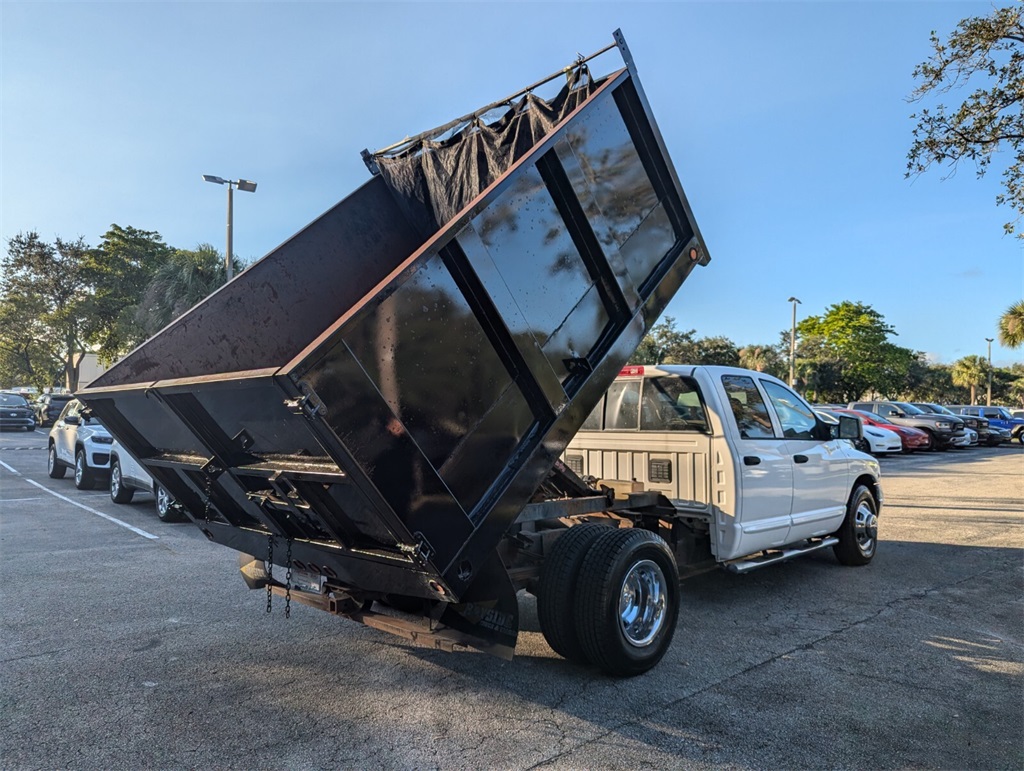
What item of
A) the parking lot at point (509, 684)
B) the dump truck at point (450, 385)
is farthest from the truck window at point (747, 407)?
the parking lot at point (509, 684)

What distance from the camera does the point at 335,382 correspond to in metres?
2.75

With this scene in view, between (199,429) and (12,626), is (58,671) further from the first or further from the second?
(199,429)

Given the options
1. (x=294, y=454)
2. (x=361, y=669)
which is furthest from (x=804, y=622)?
(x=294, y=454)

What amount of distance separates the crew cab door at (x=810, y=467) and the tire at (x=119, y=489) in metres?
10.1

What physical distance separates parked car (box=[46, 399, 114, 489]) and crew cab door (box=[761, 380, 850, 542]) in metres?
11.1

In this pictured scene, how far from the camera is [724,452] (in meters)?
5.55

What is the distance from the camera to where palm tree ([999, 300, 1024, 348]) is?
119 feet

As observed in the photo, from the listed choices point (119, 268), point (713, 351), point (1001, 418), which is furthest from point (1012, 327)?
point (119, 268)

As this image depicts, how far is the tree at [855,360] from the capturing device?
168 feet

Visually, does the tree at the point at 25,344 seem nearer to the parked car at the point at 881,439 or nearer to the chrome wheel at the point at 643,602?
the parked car at the point at 881,439

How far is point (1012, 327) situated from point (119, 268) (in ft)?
163

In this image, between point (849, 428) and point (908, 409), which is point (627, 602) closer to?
point (849, 428)

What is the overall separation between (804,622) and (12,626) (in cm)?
→ 604

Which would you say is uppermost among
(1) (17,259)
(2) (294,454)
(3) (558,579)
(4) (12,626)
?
(1) (17,259)
